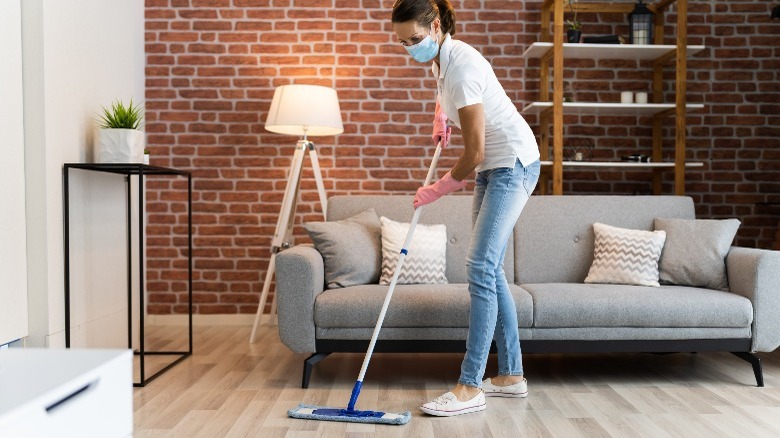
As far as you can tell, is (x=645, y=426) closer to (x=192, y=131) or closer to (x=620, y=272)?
(x=620, y=272)

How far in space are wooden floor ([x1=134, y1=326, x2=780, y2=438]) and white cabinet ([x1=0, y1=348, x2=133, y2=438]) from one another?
3.40 ft

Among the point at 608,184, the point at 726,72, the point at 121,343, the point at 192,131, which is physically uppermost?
the point at 726,72

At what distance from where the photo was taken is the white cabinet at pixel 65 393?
1083 millimetres

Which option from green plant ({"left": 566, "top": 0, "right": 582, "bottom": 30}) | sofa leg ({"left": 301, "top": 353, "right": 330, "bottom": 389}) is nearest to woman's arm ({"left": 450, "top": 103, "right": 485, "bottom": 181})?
sofa leg ({"left": 301, "top": 353, "right": 330, "bottom": 389})

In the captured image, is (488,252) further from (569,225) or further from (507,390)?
(569,225)

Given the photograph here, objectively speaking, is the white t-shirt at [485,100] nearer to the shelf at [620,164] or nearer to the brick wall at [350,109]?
the shelf at [620,164]

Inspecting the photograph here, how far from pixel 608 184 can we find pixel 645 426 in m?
2.20

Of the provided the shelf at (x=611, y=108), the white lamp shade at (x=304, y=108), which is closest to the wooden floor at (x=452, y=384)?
the white lamp shade at (x=304, y=108)

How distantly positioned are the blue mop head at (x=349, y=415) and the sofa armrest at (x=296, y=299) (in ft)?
1.35

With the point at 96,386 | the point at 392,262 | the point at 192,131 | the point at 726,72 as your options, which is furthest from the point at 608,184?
the point at 96,386

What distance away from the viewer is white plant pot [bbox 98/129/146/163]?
10.3ft

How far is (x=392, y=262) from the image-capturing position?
10.7 ft

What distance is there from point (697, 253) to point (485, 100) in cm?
136

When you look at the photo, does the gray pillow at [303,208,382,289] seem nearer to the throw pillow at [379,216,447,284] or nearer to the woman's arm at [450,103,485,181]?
the throw pillow at [379,216,447,284]
